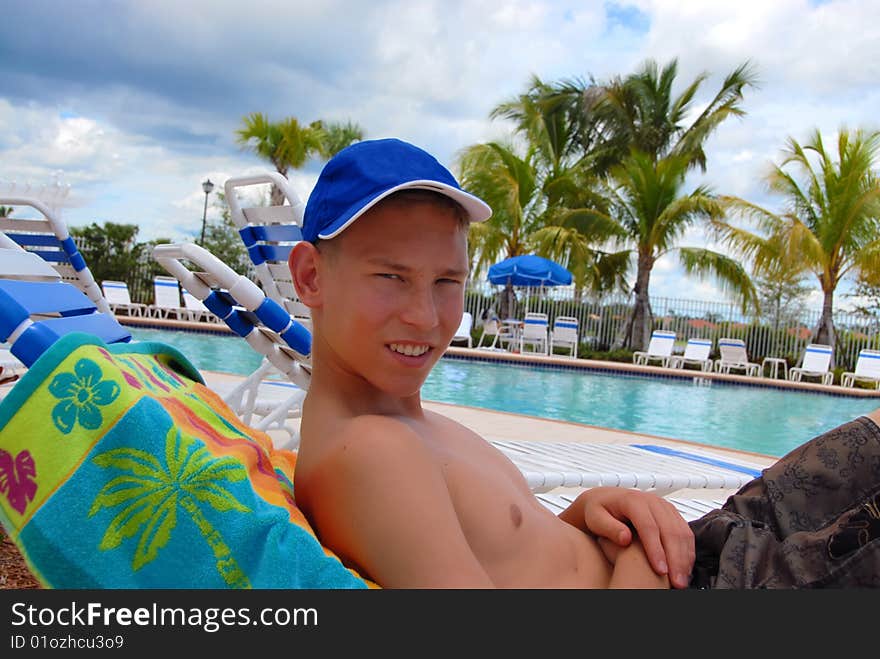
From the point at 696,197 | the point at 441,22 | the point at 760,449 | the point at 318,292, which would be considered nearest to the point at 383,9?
the point at 441,22

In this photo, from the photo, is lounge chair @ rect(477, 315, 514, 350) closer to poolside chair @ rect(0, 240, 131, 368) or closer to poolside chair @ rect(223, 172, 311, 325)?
poolside chair @ rect(223, 172, 311, 325)

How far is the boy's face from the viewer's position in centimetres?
108

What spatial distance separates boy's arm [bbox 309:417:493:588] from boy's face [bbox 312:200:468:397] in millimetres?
127

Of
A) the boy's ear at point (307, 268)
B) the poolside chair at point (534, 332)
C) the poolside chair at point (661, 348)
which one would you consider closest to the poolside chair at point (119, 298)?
the poolside chair at point (534, 332)

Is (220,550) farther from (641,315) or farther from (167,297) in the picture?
(641,315)

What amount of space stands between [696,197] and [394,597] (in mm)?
20795

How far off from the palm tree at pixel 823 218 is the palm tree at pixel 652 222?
939 millimetres

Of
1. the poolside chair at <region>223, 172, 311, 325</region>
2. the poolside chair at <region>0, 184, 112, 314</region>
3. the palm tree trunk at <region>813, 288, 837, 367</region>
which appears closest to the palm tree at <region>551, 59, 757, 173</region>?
the palm tree trunk at <region>813, 288, 837, 367</region>

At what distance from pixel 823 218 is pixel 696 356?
482 centimetres

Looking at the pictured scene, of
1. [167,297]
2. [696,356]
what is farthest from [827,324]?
[167,297]

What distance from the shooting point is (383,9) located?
15344mm

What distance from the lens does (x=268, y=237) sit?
4.21 meters

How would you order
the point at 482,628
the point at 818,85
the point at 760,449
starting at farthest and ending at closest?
the point at 818,85
the point at 760,449
the point at 482,628

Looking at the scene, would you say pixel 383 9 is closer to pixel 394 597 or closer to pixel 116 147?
pixel 394 597
